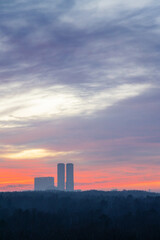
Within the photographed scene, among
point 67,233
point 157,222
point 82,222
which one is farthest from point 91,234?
point 157,222

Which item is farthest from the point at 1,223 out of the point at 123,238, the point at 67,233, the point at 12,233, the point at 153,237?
the point at 153,237

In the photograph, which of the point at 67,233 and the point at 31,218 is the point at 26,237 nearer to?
the point at 67,233

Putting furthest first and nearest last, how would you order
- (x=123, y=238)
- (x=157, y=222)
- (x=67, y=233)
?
(x=157, y=222) < (x=67, y=233) < (x=123, y=238)

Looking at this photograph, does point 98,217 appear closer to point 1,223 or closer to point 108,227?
point 108,227

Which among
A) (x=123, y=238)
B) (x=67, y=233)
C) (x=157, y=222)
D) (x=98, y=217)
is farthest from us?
(x=98, y=217)

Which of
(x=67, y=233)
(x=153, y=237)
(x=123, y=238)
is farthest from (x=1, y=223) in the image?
(x=153, y=237)

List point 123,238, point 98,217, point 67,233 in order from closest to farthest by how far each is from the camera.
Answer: point 123,238
point 67,233
point 98,217

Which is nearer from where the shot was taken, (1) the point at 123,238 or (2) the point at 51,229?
(1) the point at 123,238

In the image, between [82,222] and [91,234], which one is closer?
[91,234]
